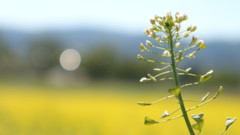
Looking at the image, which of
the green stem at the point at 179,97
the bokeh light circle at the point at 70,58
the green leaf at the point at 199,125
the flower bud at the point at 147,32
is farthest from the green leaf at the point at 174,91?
the bokeh light circle at the point at 70,58

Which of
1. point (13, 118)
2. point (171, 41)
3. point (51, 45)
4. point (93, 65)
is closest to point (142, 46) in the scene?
point (171, 41)

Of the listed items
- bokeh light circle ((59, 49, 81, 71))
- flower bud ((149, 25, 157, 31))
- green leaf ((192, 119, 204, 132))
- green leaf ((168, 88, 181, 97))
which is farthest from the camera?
bokeh light circle ((59, 49, 81, 71))

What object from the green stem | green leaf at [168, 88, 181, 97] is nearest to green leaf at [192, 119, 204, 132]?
the green stem

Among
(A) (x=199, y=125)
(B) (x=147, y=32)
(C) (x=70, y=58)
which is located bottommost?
(C) (x=70, y=58)

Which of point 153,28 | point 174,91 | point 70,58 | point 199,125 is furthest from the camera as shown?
point 70,58

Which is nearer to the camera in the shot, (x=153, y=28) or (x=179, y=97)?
(x=179, y=97)

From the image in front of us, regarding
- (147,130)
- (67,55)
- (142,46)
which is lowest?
(67,55)

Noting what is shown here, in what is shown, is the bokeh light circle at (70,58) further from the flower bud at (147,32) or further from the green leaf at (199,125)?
the green leaf at (199,125)

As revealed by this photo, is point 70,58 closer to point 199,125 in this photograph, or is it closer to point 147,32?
point 147,32

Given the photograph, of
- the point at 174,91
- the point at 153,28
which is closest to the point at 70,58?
the point at 153,28

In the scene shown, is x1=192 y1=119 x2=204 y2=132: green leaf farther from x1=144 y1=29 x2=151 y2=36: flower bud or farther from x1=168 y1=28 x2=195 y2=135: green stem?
x1=144 y1=29 x2=151 y2=36: flower bud

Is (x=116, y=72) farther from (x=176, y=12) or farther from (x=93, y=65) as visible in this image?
(x=176, y=12)
